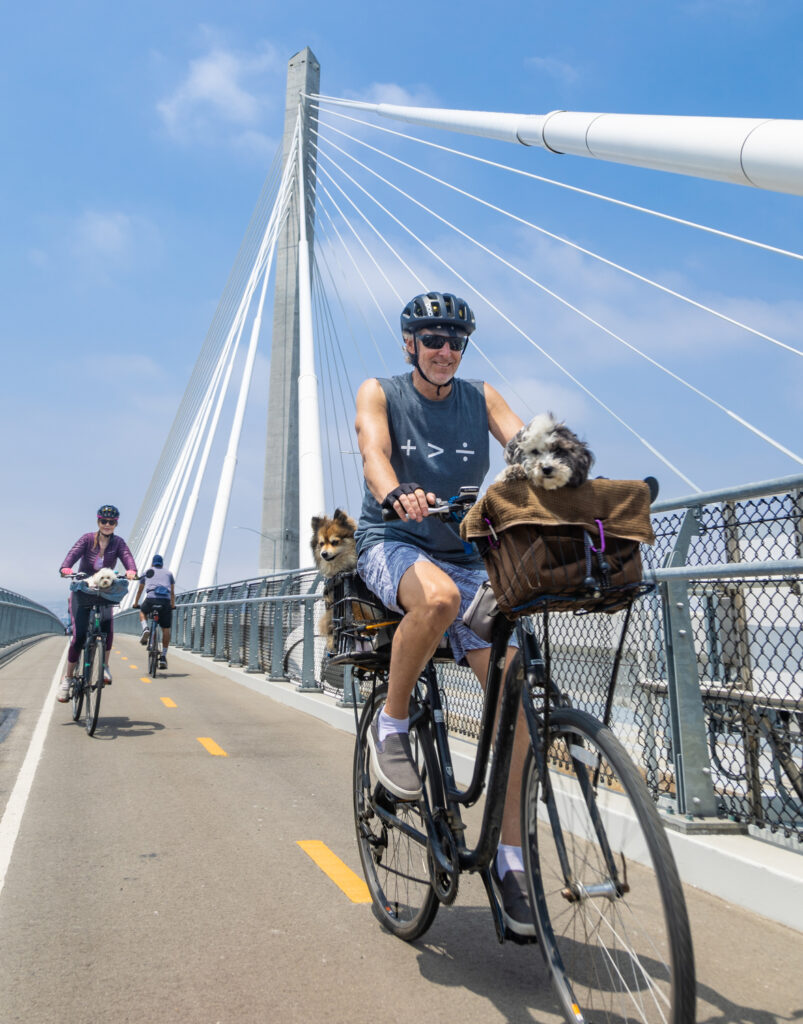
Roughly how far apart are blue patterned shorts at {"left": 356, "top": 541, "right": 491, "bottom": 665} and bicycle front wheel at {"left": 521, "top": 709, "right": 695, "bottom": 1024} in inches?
24.1

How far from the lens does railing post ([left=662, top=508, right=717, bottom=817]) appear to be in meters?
3.98

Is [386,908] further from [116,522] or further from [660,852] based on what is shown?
[116,522]

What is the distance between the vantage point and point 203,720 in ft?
30.2

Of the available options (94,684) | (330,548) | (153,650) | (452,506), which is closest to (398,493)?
(452,506)

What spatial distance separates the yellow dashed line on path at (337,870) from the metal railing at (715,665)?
1.44 m

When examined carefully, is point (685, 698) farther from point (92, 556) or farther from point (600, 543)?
point (92, 556)

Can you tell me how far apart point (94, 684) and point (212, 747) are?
1.48 meters

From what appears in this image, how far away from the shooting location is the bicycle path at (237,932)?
264 centimetres

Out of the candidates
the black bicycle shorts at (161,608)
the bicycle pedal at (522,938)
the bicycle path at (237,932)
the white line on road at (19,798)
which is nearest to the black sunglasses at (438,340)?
the bicycle pedal at (522,938)

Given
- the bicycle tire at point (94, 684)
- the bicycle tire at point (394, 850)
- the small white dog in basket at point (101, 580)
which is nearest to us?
A: the bicycle tire at point (394, 850)

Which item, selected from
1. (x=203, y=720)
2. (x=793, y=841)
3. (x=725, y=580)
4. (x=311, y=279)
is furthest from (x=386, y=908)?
(x=311, y=279)

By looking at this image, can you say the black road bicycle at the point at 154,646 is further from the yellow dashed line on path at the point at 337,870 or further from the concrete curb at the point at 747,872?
the concrete curb at the point at 747,872

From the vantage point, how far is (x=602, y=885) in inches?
84.5

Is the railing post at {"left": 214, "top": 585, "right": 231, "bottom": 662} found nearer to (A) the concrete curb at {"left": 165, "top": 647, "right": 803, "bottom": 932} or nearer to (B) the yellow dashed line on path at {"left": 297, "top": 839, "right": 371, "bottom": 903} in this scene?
(B) the yellow dashed line on path at {"left": 297, "top": 839, "right": 371, "bottom": 903}
